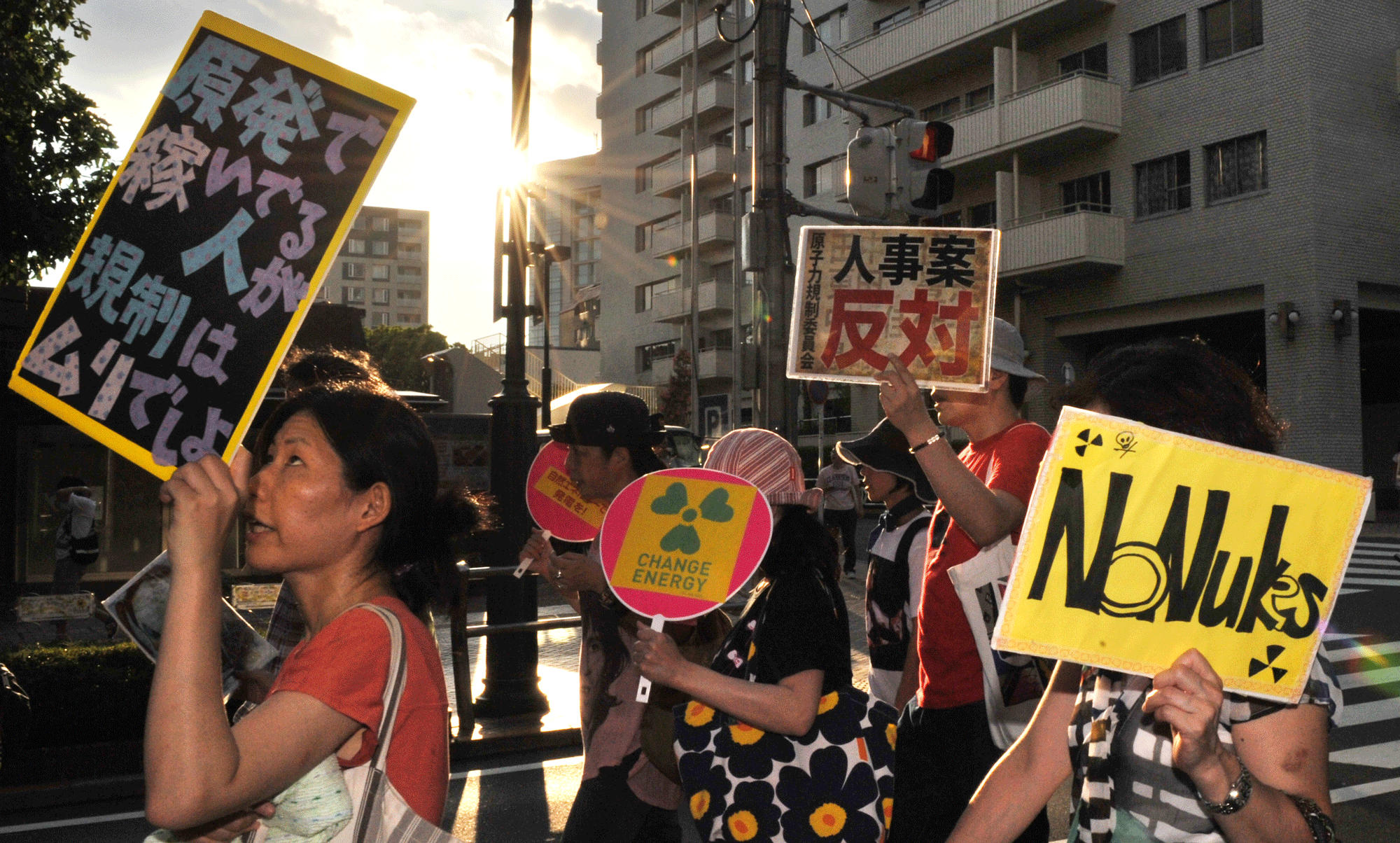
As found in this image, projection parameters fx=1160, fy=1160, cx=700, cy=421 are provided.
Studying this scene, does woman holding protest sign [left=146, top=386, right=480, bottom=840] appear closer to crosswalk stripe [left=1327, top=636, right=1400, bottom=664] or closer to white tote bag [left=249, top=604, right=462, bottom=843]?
white tote bag [left=249, top=604, right=462, bottom=843]

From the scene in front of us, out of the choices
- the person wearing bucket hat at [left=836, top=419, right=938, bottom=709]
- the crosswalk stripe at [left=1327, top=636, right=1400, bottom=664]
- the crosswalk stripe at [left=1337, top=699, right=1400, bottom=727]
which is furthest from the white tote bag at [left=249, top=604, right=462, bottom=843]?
the crosswalk stripe at [left=1327, top=636, right=1400, bottom=664]

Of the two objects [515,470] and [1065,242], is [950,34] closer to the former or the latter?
[1065,242]

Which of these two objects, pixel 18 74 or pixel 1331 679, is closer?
pixel 1331 679

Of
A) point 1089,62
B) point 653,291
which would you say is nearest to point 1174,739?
point 1089,62

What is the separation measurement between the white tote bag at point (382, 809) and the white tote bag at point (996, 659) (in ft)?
5.24

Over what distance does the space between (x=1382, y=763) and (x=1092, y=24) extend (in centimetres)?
2179

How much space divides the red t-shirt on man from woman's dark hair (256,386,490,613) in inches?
56.2

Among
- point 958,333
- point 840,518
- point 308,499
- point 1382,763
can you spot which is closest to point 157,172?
point 308,499

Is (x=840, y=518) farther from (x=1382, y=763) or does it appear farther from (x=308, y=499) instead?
(x=308, y=499)

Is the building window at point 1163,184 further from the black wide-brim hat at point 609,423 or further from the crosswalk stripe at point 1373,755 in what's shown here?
the black wide-brim hat at point 609,423

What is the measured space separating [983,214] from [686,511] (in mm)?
25971

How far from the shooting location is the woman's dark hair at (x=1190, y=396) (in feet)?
→ 5.98

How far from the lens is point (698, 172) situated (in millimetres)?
43062

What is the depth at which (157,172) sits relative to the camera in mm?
2102
